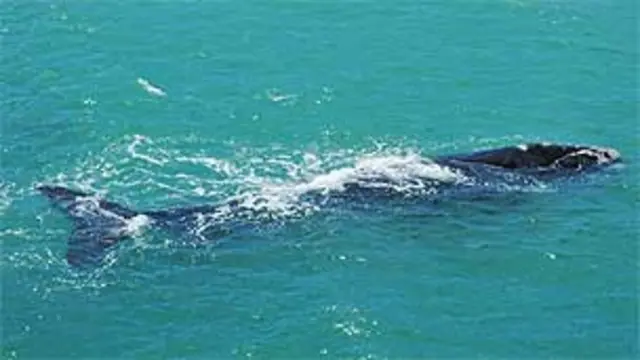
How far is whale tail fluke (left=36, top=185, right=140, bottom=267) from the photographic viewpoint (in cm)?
4062

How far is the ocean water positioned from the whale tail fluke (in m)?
0.51

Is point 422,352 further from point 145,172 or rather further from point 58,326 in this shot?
point 145,172

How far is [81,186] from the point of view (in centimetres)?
4519

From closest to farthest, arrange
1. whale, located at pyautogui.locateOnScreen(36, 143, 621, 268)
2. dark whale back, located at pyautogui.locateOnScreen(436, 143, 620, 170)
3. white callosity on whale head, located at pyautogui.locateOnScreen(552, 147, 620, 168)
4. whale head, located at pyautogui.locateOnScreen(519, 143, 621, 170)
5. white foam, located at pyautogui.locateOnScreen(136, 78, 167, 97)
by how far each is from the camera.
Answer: whale, located at pyautogui.locateOnScreen(36, 143, 621, 268) < dark whale back, located at pyautogui.locateOnScreen(436, 143, 620, 170) < whale head, located at pyautogui.locateOnScreen(519, 143, 621, 170) < white callosity on whale head, located at pyautogui.locateOnScreen(552, 147, 620, 168) < white foam, located at pyautogui.locateOnScreen(136, 78, 167, 97)

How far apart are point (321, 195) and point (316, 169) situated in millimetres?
2315

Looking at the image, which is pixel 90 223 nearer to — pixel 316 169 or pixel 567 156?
pixel 316 169

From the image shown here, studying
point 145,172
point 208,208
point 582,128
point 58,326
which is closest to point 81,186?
point 145,172

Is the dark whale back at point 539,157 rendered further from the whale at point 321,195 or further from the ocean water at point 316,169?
the ocean water at point 316,169

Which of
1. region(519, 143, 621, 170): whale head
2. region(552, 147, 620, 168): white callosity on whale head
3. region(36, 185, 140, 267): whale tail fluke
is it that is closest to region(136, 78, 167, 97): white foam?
region(36, 185, 140, 267): whale tail fluke

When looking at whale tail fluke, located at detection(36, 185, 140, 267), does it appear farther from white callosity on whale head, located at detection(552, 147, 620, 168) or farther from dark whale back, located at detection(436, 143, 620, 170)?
white callosity on whale head, located at detection(552, 147, 620, 168)

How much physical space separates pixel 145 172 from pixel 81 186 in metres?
2.42

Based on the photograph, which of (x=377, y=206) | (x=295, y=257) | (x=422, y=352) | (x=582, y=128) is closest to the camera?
(x=422, y=352)

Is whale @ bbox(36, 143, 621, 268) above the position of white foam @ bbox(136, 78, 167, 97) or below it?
below

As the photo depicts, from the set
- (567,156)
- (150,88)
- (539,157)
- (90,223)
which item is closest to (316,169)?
(539,157)
